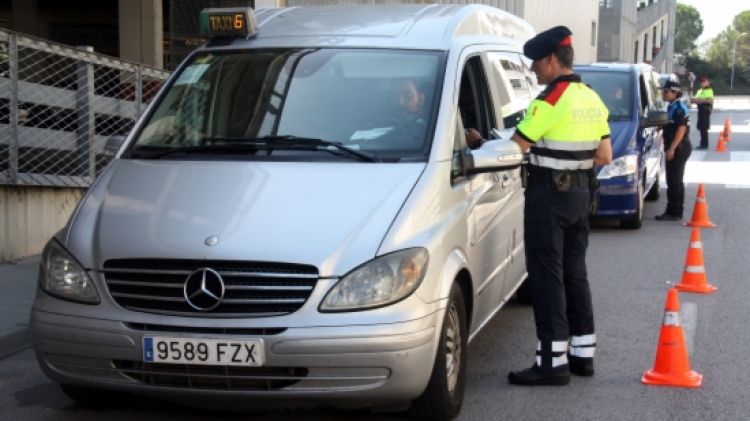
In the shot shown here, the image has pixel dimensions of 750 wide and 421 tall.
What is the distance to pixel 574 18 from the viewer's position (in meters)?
48.0

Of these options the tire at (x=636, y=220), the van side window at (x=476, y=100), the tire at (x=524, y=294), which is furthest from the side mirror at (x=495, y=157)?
the tire at (x=636, y=220)

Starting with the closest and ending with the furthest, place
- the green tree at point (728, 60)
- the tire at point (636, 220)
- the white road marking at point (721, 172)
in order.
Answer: the tire at point (636, 220), the white road marking at point (721, 172), the green tree at point (728, 60)

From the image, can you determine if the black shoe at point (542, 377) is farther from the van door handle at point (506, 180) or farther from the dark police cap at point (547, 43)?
the dark police cap at point (547, 43)

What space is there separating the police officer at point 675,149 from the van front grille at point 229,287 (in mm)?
9755

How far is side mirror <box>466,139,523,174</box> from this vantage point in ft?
17.9

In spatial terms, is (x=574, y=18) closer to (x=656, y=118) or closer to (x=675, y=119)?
(x=675, y=119)

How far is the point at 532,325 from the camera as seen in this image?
24.8 ft

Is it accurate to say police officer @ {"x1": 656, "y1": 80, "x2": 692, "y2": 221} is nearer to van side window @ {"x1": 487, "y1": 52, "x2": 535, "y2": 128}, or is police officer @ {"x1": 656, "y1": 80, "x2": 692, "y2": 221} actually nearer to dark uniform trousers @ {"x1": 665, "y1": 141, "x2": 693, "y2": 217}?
dark uniform trousers @ {"x1": 665, "y1": 141, "x2": 693, "y2": 217}

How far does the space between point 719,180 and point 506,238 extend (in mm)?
14047

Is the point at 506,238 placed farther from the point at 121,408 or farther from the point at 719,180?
the point at 719,180

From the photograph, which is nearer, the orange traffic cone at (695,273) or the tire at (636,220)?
the orange traffic cone at (695,273)

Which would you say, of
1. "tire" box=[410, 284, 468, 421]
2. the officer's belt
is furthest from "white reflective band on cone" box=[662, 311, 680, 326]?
"tire" box=[410, 284, 468, 421]

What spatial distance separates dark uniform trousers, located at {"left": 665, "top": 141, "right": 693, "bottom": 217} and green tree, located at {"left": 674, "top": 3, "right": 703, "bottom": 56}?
163 metres

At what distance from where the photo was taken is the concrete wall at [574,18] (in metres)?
38.8
